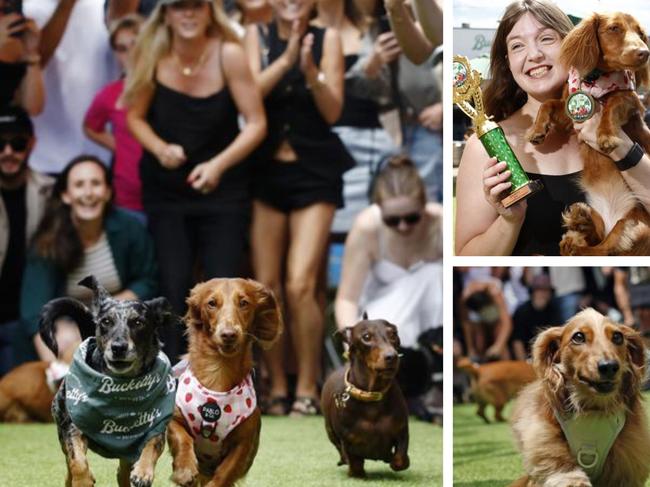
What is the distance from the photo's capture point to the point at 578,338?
3652mm

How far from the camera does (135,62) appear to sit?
6406 mm

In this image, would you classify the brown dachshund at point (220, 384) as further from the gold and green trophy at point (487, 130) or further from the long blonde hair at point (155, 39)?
the long blonde hair at point (155, 39)

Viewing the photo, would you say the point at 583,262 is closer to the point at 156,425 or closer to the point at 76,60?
the point at 156,425

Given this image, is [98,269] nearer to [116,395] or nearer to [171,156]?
[171,156]

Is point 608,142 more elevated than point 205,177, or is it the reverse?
point 608,142

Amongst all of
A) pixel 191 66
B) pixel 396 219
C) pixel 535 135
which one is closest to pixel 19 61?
pixel 191 66

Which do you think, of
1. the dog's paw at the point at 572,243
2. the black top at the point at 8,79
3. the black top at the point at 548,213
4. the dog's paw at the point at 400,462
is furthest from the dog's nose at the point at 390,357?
the black top at the point at 8,79

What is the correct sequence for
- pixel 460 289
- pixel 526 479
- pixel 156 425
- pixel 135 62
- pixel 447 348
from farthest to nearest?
pixel 460 289 → pixel 135 62 → pixel 447 348 → pixel 526 479 → pixel 156 425

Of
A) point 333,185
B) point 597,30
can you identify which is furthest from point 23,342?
point 597,30

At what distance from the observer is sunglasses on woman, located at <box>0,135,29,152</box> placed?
6.48 m

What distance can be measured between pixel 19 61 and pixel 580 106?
3.62m

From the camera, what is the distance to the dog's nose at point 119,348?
11.3 ft

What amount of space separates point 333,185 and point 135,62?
1.30m

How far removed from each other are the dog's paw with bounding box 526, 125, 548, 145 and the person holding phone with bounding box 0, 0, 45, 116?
3.34 m
